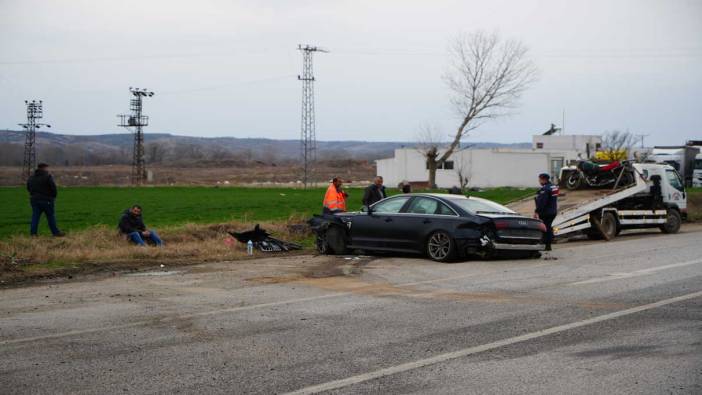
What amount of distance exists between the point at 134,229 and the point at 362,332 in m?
10.6

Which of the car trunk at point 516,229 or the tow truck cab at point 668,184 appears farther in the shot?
the tow truck cab at point 668,184

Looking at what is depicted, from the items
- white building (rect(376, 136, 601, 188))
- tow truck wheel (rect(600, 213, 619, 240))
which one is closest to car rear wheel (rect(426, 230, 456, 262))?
tow truck wheel (rect(600, 213, 619, 240))

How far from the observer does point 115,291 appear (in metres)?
12.3

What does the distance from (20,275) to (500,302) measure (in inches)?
317

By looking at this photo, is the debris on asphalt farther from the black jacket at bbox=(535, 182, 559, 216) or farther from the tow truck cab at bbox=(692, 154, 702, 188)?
the tow truck cab at bbox=(692, 154, 702, 188)

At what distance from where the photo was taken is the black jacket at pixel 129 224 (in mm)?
18116

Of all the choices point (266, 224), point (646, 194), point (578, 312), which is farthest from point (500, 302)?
point (646, 194)

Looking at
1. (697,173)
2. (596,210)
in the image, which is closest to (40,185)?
(596,210)

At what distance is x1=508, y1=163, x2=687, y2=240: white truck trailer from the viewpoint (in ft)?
71.3

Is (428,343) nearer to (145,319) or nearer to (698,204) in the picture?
(145,319)

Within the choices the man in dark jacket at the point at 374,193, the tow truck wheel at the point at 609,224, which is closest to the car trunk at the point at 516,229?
the man in dark jacket at the point at 374,193

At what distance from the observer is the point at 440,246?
52.3 feet

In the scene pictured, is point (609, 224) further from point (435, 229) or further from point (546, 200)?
point (435, 229)

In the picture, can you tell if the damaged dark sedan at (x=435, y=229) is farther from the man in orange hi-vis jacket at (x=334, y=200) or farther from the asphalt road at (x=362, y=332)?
the asphalt road at (x=362, y=332)
